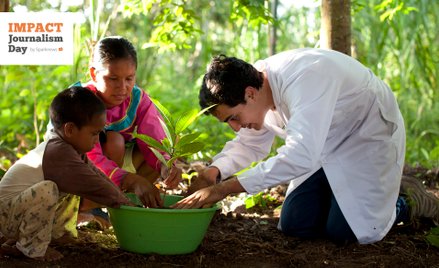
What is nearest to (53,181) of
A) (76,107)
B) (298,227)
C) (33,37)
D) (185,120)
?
(76,107)

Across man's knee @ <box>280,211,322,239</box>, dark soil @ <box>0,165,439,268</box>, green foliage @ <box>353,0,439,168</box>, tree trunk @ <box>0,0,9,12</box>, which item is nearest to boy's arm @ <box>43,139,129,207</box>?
dark soil @ <box>0,165,439,268</box>

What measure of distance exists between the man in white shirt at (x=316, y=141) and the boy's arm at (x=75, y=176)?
24cm

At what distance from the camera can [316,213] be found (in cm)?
265

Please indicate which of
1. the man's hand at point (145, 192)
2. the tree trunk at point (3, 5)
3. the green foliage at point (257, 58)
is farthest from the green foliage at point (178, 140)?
the tree trunk at point (3, 5)

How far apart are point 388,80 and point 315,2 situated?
285cm

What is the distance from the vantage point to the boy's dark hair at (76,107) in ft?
6.77

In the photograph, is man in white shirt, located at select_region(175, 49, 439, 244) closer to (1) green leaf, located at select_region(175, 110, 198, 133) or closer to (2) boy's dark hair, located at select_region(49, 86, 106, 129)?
(1) green leaf, located at select_region(175, 110, 198, 133)

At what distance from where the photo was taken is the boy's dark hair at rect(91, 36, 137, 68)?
242cm

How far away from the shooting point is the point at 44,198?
2.00 meters

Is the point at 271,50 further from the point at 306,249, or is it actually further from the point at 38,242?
the point at 38,242

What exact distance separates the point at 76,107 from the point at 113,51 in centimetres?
45

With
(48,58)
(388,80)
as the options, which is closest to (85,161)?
(48,58)

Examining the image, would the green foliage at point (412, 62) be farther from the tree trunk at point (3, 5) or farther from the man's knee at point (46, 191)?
the man's knee at point (46, 191)

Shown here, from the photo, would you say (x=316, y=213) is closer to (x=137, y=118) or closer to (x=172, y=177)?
(x=172, y=177)
